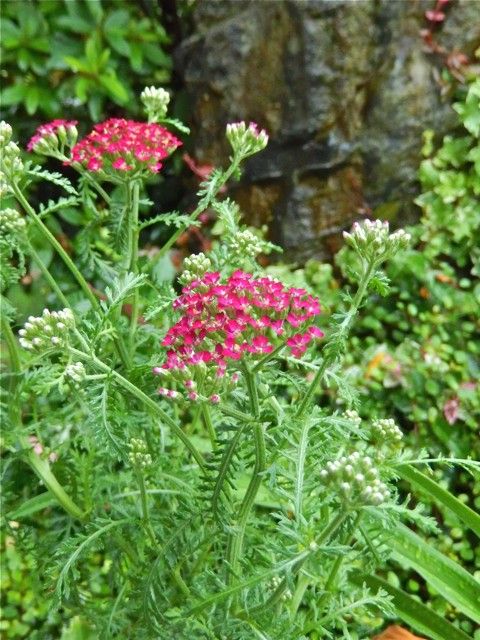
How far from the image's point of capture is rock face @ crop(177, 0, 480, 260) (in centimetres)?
257

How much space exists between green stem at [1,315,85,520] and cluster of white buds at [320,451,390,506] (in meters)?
0.61

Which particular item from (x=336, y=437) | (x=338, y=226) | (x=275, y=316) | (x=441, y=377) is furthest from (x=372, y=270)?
(x=338, y=226)

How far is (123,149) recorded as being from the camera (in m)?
1.30

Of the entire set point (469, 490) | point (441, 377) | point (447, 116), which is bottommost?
point (469, 490)

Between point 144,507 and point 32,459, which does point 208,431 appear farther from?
point 32,459

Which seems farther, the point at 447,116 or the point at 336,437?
the point at 447,116

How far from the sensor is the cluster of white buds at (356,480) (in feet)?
3.17

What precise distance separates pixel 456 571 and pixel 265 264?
54.6 inches

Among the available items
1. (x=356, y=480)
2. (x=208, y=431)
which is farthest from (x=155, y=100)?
(x=356, y=480)

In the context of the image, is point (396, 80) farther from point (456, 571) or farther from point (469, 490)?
point (456, 571)

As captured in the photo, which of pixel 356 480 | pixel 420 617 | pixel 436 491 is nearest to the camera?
pixel 356 480

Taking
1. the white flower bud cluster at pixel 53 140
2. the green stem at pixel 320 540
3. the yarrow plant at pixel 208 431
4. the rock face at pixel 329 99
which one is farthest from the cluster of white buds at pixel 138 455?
the rock face at pixel 329 99

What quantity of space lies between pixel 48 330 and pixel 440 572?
0.98 metres

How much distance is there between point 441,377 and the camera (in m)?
2.35
